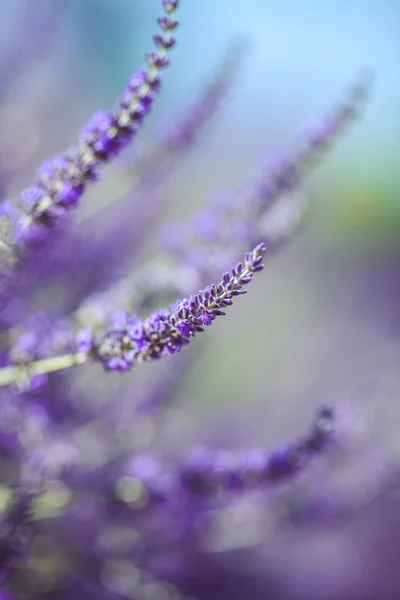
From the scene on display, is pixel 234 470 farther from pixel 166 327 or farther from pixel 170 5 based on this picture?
pixel 170 5

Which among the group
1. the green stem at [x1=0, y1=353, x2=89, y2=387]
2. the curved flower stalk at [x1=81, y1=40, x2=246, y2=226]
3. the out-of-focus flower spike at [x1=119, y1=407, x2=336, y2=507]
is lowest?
the out-of-focus flower spike at [x1=119, y1=407, x2=336, y2=507]

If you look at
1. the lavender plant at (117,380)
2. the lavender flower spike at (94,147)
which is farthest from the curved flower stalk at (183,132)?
the lavender flower spike at (94,147)

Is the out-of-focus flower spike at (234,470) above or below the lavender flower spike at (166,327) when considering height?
below

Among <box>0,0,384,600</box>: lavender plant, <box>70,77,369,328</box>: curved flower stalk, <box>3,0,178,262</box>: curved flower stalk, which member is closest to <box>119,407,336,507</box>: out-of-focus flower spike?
<box>0,0,384,600</box>: lavender plant

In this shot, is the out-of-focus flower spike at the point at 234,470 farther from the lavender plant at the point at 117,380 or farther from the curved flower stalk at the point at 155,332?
the curved flower stalk at the point at 155,332

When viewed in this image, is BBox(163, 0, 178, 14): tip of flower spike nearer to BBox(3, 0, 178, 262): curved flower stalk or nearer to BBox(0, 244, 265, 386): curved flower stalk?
BBox(3, 0, 178, 262): curved flower stalk

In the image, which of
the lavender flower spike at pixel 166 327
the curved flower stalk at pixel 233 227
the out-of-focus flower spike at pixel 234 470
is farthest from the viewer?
the curved flower stalk at pixel 233 227

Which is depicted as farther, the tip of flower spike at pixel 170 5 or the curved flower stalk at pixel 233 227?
the curved flower stalk at pixel 233 227
